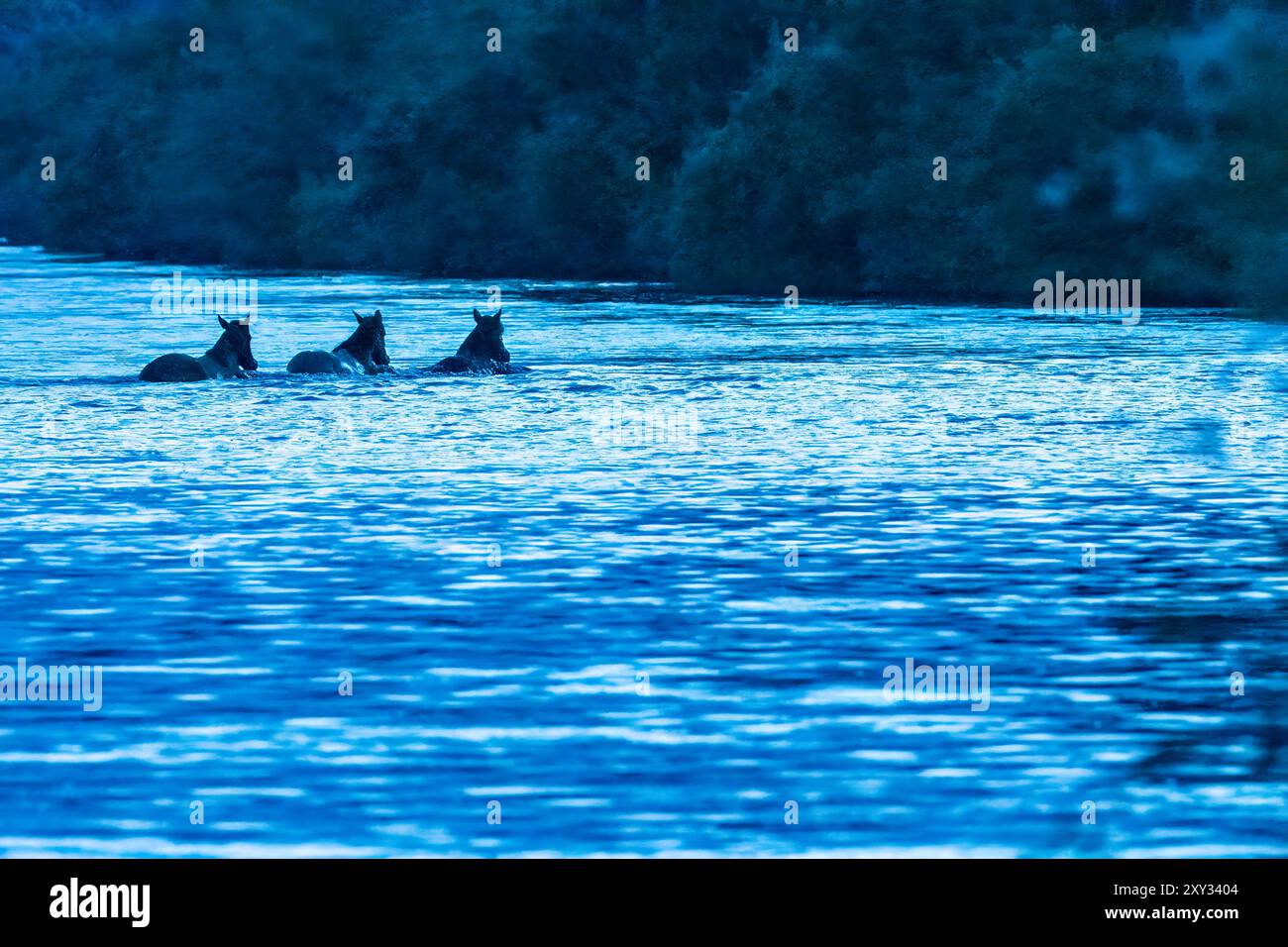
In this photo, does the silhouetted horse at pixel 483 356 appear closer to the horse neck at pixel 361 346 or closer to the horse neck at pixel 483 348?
the horse neck at pixel 483 348

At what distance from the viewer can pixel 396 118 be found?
3915 inches

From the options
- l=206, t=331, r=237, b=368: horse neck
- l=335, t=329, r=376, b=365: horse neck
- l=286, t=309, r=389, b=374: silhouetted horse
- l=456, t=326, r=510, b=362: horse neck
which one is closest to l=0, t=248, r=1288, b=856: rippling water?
l=286, t=309, r=389, b=374: silhouetted horse

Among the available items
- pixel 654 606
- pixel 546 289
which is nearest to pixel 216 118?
pixel 546 289

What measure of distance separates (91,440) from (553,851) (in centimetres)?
1724

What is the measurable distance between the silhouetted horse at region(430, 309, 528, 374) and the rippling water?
201 inches

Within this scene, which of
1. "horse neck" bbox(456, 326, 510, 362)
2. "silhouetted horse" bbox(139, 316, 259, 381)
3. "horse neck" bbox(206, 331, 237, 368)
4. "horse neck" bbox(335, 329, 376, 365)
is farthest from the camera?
"horse neck" bbox(456, 326, 510, 362)

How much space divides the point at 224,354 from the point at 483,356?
12.1ft

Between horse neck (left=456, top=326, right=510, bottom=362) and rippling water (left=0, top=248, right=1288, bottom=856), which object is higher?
horse neck (left=456, top=326, right=510, bottom=362)

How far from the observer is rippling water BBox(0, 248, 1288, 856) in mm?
9930

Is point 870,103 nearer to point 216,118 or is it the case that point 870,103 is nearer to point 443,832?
point 216,118

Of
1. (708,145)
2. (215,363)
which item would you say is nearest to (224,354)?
(215,363)

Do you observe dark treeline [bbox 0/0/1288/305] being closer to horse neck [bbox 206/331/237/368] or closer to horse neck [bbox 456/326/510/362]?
horse neck [bbox 456/326/510/362]

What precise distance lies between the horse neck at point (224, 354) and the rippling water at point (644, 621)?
3.65m

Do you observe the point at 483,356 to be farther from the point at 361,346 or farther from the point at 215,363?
the point at 215,363
